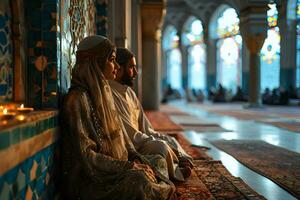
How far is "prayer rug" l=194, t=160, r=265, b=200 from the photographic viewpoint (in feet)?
9.98

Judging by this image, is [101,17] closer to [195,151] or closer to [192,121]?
[195,151]

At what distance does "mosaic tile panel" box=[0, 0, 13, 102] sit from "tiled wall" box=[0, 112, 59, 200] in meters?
0.23

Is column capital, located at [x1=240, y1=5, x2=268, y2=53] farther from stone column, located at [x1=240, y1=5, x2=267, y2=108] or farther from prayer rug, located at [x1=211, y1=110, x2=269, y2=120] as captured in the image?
prayer rug, located at [x1=211, y1=110, x2=269, y2=120]

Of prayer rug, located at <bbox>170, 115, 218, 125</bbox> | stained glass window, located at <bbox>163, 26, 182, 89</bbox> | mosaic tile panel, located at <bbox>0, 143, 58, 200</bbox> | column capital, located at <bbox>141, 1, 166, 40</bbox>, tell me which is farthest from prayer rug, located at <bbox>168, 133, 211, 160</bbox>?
stained glass window, located at <bbox>163, 26, 182, 89</bbox>

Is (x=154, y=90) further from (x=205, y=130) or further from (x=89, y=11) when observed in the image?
(x=89, y=11)

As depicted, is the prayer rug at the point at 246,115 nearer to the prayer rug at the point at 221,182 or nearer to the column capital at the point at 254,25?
the column capital at the point at 254,25

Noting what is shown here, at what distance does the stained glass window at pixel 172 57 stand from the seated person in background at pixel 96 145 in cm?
2487

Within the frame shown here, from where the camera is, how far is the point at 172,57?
91.7ft

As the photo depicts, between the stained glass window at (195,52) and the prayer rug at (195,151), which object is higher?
the stained glass window at (195,52)

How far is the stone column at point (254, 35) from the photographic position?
581 inches

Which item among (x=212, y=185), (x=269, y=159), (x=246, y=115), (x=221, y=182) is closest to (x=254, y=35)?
(x=246, y=115)

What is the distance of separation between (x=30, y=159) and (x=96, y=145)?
0.62 meters

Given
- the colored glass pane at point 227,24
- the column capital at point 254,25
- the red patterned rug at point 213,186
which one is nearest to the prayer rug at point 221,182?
the red patterned rug at point 213,186

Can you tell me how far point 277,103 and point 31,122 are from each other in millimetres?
17862
